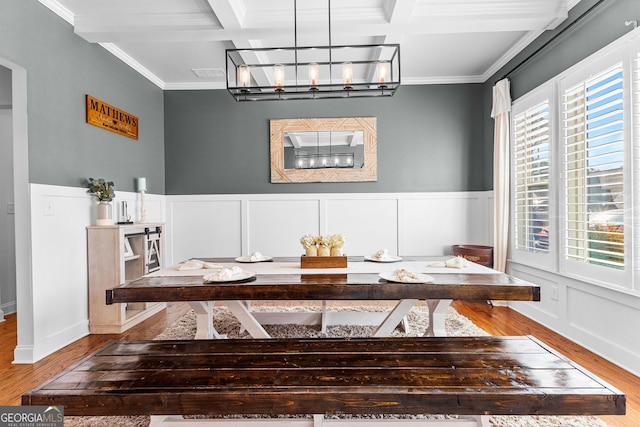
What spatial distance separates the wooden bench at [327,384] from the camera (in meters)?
1.37

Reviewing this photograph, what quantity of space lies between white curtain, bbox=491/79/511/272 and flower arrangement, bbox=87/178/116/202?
4196 mm

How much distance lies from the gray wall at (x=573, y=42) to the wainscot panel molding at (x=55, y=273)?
4.50 meters

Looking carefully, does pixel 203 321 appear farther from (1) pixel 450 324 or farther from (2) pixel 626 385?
(2) pixel 626 385

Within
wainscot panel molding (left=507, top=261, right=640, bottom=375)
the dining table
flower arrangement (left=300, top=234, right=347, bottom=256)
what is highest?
flower arrangement (left=300, top=234, right=347, bottom=256)

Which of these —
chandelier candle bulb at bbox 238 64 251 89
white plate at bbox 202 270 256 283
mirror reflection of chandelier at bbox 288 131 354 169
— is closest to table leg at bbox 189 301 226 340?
white plate at bbox 202 270 256 283

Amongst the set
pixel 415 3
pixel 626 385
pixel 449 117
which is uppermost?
pixel 415 3

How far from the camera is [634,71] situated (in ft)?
8.21

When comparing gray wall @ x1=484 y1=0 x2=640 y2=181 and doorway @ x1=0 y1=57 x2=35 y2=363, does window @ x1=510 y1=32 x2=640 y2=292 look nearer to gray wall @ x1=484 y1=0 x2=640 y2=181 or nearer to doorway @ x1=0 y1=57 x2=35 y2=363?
gray wall @ x1=484 y1=0 x2=640 y2=181

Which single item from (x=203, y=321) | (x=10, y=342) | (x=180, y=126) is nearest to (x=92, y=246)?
(x=10, y=342)

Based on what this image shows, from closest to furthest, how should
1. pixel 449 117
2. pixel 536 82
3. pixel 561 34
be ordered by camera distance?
pixel 561 34 < pixel 536 82 < pixel 449 117

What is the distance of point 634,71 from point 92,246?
4.56m

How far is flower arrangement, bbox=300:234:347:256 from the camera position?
2719mm

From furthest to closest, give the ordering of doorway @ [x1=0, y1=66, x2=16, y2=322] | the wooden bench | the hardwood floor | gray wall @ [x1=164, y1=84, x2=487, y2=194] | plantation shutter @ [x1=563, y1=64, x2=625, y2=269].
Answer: gray wall @ [x1=164, y1=84, x2=487, y2=194], doorway @ [x1=0, y1=66, x2=16, y2=322], plantation shutter @ [x1=563, y1=64, x2=625, y2=269], the hardwood floor, the wooden bench

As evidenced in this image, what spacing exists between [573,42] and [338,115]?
271 centimetres
